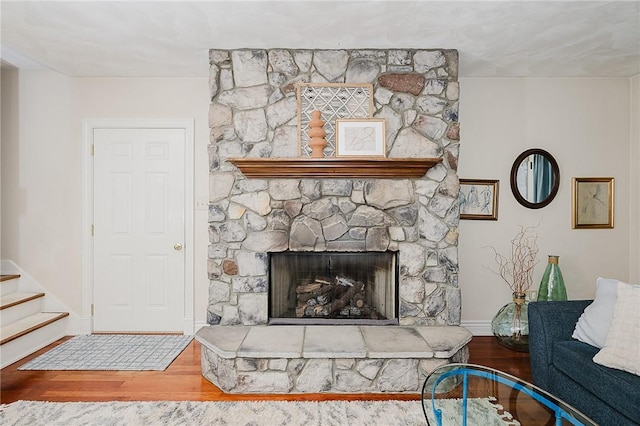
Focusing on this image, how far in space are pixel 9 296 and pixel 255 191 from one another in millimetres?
2679

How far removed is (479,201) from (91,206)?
3886 mm

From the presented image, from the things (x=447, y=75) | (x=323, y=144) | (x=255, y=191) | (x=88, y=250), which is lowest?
(x=88, y=250)

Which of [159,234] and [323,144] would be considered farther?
[159,234]

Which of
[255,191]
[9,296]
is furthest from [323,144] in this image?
[9,296]

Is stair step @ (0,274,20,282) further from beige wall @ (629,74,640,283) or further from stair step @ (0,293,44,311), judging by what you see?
beige wall @ (629,74,640,283)

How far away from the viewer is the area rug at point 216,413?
2.22 meters

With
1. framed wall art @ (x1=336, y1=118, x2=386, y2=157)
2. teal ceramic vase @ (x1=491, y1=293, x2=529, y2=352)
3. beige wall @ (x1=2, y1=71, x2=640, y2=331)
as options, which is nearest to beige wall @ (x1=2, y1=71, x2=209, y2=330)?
beige wall @ (x1=2, y1=71, x2=640, y2=331)

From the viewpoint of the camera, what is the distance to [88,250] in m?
3.74

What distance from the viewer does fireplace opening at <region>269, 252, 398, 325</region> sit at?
3199 millimetres

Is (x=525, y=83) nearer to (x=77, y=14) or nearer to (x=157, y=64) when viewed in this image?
(x=157, y=64)

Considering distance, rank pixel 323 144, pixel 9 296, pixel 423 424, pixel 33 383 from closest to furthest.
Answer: pixel 423 424, pixel 33 383, pixel 323 144, pixel 9 296

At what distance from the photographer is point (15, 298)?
11.5 feet

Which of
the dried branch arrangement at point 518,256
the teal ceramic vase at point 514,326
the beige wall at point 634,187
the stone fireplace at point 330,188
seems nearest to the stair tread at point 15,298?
the stone fireplace at point 330,188

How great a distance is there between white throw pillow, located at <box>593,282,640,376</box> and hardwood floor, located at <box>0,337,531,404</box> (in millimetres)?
1014
